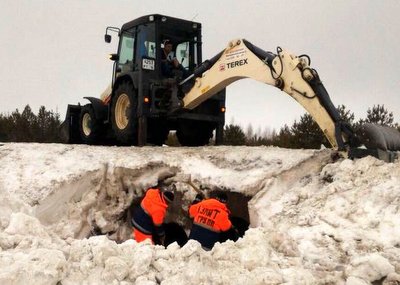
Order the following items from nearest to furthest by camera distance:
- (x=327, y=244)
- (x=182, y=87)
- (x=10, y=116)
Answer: (x=327, y=244)
(x=182, y=87)
(x=10, y=116)

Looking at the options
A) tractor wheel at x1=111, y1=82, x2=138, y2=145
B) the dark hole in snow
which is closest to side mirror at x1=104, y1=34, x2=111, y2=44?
tractor wheel at x1=111, y1=82, x2=138, y2=145

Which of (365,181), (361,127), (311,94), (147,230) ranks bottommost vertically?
(147,230)

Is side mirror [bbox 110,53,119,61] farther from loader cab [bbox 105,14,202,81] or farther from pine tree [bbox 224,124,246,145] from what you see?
pine tree [bbox 224,124,246,145]

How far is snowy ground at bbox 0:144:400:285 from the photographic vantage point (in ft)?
14.1

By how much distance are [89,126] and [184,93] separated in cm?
324

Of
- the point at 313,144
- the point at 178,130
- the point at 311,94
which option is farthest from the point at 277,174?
the point at 313,144

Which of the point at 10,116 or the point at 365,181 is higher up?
the point at 10,116

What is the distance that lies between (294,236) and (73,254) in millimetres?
2208

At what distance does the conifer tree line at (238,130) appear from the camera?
16125 millimetres

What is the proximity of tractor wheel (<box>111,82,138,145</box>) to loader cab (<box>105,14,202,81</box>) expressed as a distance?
42 centimetres

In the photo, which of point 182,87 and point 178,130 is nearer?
point 182,87

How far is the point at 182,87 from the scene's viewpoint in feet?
31.9

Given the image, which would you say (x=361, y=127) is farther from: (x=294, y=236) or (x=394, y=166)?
(x=294, y=236)

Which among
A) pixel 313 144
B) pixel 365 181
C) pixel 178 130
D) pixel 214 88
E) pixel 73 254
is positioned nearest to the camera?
pixel 73 254
